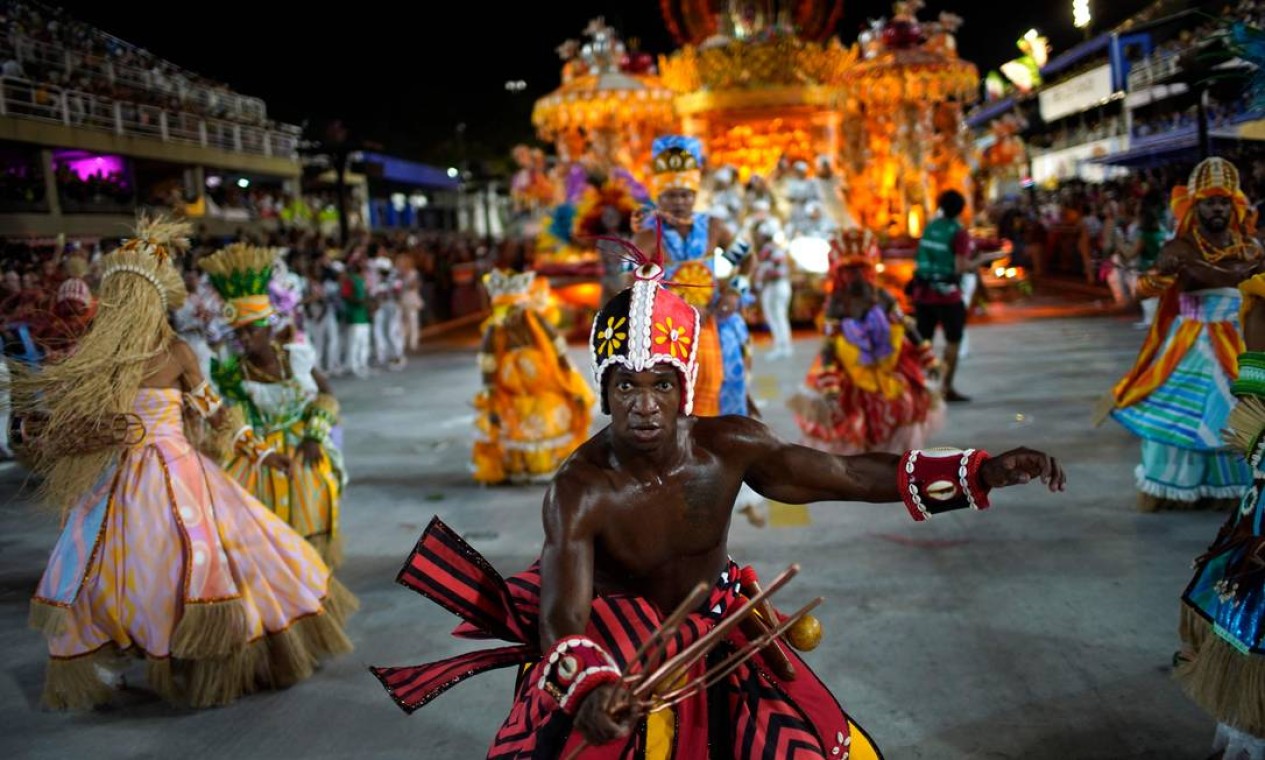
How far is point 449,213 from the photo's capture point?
2721 inches

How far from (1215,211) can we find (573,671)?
514 centimetres

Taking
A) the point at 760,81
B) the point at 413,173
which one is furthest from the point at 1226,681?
the point at 413,173

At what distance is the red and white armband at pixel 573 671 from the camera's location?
7.15ft

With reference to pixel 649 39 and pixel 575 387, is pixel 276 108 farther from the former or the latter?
pixel 575 387

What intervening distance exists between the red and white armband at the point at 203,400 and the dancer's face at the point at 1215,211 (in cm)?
503

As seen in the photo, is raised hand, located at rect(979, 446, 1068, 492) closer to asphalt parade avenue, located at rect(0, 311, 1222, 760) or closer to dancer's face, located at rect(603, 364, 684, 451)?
dancer's face, located at rect(603, 364, 684, 451)

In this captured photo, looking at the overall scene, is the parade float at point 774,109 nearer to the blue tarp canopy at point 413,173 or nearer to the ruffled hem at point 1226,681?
the ruffled hem at point 1226,681

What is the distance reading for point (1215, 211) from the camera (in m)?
6.00

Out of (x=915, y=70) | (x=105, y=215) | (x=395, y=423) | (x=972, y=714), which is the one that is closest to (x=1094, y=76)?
(x=915, y=70)

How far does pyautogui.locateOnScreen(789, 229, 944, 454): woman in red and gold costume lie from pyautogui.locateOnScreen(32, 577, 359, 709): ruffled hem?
4728 mm

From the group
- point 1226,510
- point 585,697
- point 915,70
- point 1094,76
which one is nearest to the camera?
point 585,697

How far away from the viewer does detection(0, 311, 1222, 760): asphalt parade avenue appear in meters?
4.30

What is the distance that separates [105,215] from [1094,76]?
41649 millimetres

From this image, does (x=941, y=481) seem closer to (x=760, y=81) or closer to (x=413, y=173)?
(x=760, y=81)
